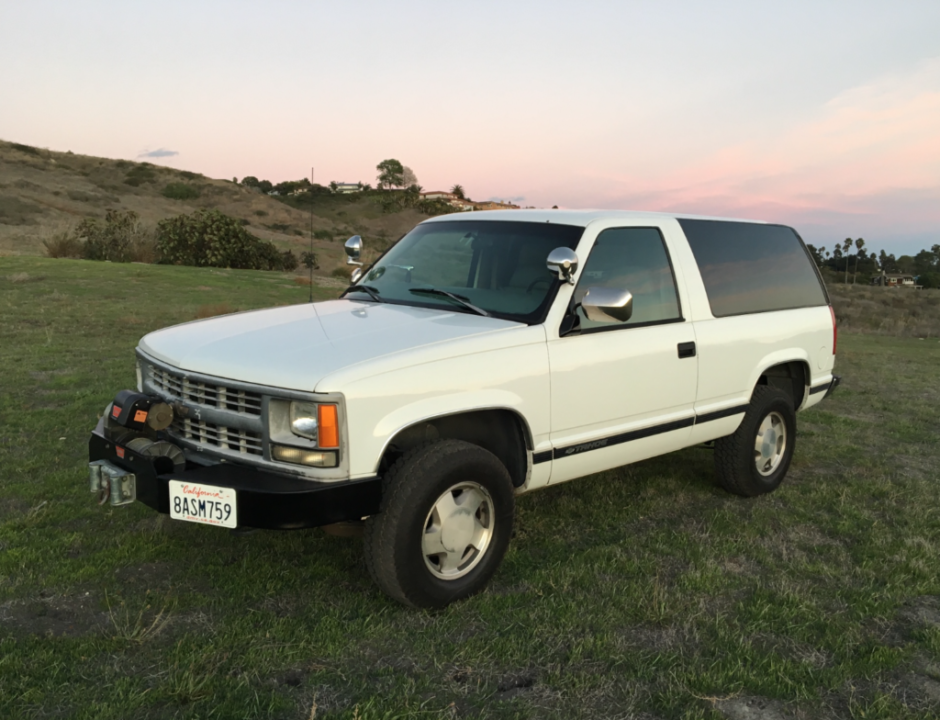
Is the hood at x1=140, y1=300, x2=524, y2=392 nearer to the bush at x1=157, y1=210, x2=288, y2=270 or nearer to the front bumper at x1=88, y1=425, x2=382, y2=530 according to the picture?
the front bumper at x1=88, y1=425, x2=382, y2=530

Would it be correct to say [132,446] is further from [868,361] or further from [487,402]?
[868,361]

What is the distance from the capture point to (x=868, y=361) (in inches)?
529

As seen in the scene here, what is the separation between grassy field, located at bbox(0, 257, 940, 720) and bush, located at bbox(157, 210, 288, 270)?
797 inches

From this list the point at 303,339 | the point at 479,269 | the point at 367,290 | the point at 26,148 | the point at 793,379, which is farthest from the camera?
the point at 26,148

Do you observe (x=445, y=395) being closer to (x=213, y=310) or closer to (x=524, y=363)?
(x=524, y=363)

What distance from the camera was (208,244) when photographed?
1000 inches

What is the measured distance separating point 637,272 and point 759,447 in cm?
178

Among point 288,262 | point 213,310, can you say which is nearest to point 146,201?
point 288,262

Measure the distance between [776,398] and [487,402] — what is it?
2.73m

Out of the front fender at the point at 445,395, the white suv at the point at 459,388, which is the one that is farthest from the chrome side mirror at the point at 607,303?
the front fender at the point at 445,395

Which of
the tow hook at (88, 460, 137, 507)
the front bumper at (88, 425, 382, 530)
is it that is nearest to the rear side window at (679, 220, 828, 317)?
the front bumper at (88, 425, 382, 530)

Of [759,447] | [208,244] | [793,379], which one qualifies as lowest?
[759,447]

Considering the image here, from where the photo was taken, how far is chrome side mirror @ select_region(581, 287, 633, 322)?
3.80 meters

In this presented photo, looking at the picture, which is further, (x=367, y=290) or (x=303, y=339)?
(x=367, y=290)
